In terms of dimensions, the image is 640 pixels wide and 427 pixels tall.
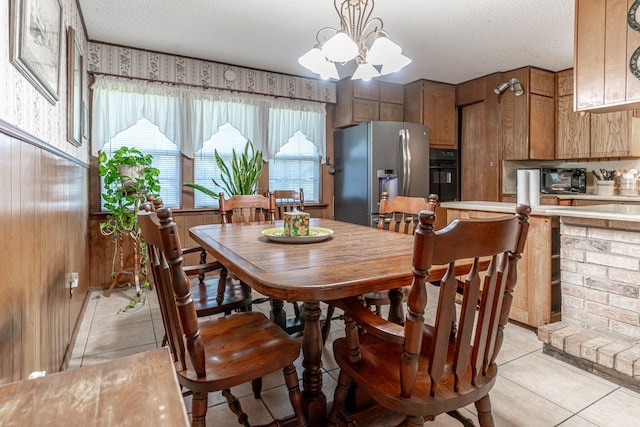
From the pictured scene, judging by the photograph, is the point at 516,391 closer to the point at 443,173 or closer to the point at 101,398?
the point at 101,398

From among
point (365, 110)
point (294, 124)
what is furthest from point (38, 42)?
point (365, 110)

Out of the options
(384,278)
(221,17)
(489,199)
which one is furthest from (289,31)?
(489,199)

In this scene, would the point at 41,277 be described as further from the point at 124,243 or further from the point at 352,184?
the point at 352,184

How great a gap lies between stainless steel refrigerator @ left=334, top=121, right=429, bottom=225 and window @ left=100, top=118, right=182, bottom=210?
1.96 m

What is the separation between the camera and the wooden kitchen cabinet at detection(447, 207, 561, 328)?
2.52 m

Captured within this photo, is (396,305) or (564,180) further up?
(564,180)

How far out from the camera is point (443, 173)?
4902 millimetres

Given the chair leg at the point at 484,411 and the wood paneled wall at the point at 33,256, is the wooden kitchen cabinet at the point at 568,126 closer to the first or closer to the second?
the chair leg at the point at 484,411

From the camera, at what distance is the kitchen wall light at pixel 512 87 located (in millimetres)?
4273

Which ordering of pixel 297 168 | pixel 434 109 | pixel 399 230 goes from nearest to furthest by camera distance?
pixel 399 230, pixel 297 168, pixel 434 109

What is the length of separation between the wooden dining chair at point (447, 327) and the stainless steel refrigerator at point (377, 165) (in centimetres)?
305

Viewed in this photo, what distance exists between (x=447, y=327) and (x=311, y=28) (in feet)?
9.64

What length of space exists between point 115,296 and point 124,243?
1.82ft

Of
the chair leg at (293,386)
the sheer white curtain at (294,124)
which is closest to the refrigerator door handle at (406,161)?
the sheer white curtain at (294,124)
